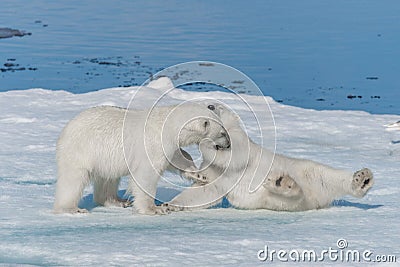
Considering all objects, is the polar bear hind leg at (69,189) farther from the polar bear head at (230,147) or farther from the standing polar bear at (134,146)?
the polar bear head at (230,147)

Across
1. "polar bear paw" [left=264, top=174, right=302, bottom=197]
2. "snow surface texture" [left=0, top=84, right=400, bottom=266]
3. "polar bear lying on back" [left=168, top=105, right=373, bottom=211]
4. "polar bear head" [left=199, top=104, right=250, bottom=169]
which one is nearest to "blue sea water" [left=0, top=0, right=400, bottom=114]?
"snow surface texture" [left=0, top=84, right=400, bottom=266]

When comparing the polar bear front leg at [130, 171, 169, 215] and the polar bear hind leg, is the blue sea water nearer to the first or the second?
the polar bear front leg at [130, 171, 169, 215]

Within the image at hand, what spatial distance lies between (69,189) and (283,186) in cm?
128

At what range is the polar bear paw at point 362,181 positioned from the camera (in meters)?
5.12

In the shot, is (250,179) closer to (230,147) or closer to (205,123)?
(230,147)

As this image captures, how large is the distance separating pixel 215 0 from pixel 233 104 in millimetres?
16310

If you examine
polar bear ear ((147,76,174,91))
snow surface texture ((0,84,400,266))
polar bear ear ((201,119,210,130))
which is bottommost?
→ snow surface texture ((0,84,400,266))

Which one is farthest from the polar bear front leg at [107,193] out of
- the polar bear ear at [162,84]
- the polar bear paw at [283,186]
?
the polar bear ear at [162,84]

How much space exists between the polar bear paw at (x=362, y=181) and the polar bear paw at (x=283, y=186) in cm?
34

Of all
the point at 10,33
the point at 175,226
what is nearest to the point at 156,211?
the point at 175,226

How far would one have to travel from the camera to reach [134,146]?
5.32 metres

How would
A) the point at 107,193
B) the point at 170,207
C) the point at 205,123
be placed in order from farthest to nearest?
the point at 107,193 → the point at 170,207 → the point at 205,123

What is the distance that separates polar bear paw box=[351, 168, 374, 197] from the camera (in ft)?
16.8

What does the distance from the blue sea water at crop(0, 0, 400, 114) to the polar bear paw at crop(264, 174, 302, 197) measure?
708cm
